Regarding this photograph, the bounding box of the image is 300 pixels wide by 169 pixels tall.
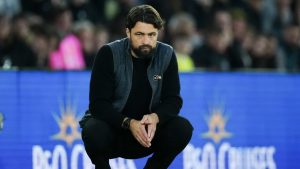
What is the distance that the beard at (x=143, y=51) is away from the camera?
5887 mm

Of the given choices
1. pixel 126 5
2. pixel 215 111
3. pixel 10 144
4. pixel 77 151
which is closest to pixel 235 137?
pixel 215 111

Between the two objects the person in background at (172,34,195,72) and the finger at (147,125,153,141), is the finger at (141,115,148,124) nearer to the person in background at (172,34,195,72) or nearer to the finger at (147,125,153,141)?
the finger at (147,125,153,141)

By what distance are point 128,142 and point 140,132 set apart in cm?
34

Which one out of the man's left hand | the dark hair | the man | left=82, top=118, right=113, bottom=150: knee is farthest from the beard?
left=82, top=118, right=113, bottom=150: knee

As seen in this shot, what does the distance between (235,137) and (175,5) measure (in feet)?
10.6

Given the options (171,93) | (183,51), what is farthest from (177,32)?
(171,93)

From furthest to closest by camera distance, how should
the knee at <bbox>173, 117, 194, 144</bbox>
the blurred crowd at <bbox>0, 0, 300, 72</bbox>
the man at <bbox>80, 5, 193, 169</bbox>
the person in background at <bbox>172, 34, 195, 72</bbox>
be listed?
the person in background at <bbox>172, 34, 195, 72</bbox>
the blurred crowd at <bbox>0, 0, 300, 72</bbox>
the knee at <bbox>173, 117, 194, 144</bbox>
the man at <bbox>80, 5, 193, 169</bbox>

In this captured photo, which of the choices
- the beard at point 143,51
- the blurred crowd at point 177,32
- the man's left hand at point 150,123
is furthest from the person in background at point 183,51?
the man's left hand at point 150,123

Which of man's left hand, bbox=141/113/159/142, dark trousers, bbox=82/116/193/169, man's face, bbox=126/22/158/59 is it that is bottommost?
dark trousers, bbox=82/116/193/169

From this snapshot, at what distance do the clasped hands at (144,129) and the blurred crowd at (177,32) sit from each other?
3.21 metres

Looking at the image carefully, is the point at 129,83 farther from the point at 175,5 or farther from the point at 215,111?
the point at 175,5

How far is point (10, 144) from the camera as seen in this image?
25.0 ft

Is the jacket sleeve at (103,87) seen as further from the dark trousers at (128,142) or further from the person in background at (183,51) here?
the person in background at (183,51)

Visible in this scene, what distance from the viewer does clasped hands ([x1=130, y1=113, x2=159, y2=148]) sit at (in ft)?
18.7
